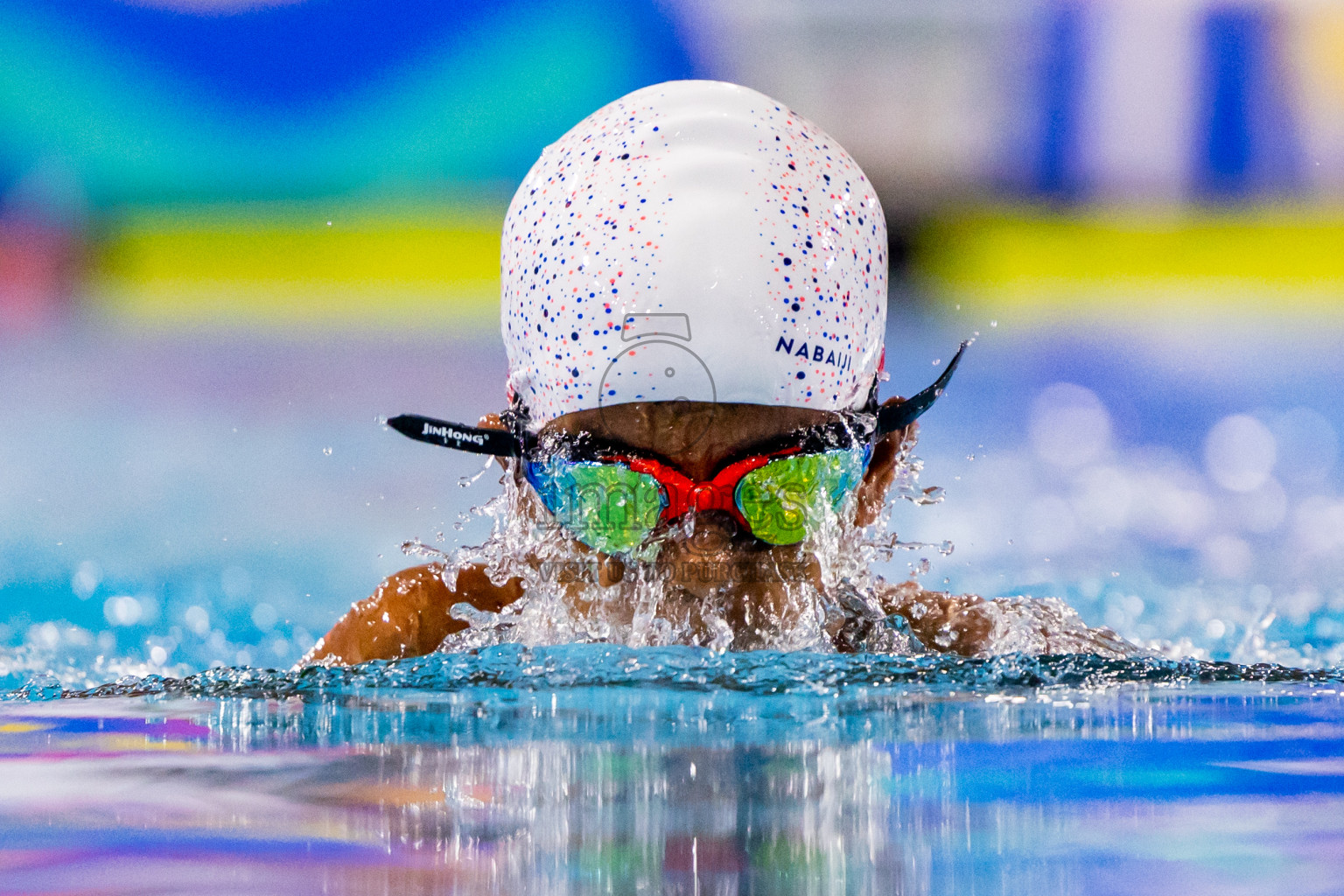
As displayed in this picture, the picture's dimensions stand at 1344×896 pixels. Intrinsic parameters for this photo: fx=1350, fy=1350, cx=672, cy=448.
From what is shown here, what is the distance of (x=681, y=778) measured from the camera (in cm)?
105

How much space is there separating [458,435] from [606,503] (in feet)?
1.10

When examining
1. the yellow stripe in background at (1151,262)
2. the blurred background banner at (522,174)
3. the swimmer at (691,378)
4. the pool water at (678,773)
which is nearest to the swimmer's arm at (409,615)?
the swimmer at (691,378)

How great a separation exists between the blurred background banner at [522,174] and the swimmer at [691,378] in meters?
A: 3.30

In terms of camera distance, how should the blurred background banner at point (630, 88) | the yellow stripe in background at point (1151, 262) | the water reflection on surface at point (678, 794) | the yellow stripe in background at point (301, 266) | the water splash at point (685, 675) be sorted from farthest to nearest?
the yellow stripe in background at point (301, 266) < the yellow stripe in background at point (1151, 262) < the blurred background banner at point (630, 88) < the water splash at point (685, 675) < the water reflection on surface at point (678, 794)

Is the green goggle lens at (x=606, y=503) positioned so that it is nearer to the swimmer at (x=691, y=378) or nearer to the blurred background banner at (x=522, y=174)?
the swimmer at (x=691, y=378)

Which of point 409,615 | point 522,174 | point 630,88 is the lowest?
point 409,615

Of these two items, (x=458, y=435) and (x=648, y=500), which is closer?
(x=648, y=500)

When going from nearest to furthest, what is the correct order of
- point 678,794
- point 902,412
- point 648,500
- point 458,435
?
point 678,794 < point 648,500 < point 458,435 < point 902,412

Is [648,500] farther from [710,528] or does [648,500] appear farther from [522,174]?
[522,174]

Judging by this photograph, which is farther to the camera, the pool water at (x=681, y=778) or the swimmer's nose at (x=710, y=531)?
the swimmer's nose at (x=710, y=531)

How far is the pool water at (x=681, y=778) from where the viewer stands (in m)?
0.81

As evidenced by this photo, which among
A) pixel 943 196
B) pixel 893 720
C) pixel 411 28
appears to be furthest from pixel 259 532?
pixel 893 720

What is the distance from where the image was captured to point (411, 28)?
653 centimetres

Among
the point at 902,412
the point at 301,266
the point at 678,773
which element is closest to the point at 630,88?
the point at 301,266
